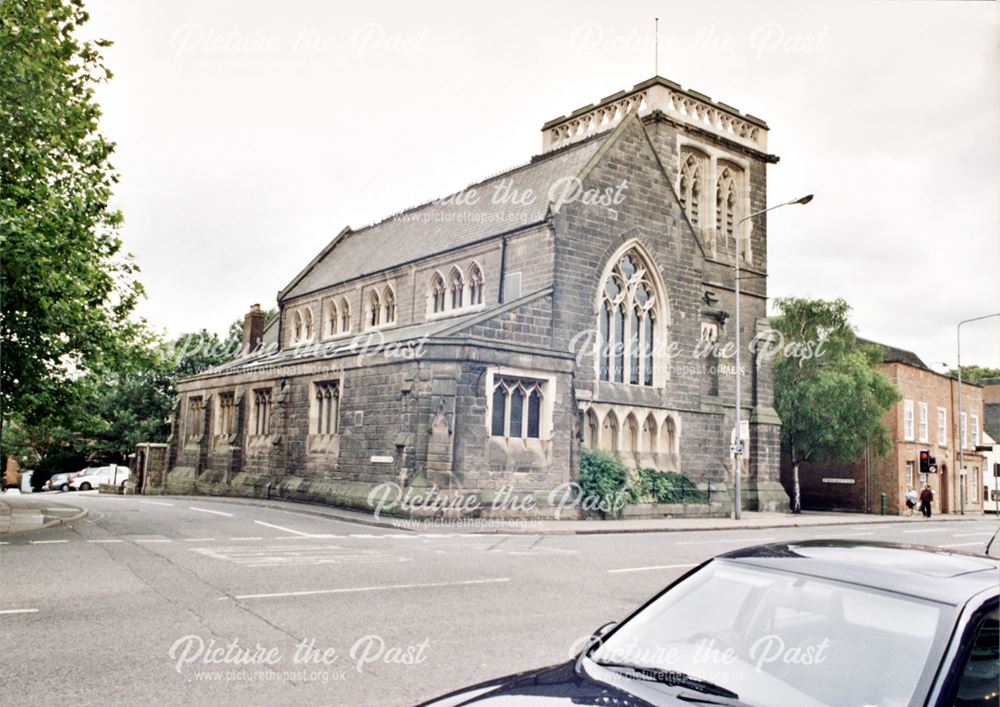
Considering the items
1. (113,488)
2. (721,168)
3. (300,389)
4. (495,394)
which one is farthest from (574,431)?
(113,488)

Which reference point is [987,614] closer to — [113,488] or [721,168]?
[721,168]

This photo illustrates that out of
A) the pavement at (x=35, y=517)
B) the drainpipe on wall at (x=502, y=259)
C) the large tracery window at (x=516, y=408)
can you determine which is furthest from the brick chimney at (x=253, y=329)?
the large tracery window at (x=516, y=408)

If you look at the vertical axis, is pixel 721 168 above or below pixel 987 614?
above

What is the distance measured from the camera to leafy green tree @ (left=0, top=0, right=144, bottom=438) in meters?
14.5

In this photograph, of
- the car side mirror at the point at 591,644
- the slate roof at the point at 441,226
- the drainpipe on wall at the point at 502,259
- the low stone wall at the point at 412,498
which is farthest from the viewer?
the slate roof at the point at 441,226

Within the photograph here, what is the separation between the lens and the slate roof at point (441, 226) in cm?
2630

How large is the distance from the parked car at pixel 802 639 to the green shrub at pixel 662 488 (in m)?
20.3

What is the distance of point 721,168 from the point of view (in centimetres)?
3325

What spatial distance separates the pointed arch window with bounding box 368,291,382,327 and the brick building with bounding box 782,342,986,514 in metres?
22.3

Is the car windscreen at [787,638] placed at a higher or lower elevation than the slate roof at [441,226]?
lower

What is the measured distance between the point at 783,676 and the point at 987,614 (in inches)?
31.4

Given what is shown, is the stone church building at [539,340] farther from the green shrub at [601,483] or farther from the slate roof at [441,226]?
the green shrub at [601,483]

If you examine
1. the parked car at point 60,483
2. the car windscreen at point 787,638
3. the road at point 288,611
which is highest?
the car windscreen at point 787,638

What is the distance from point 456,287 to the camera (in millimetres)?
28531
